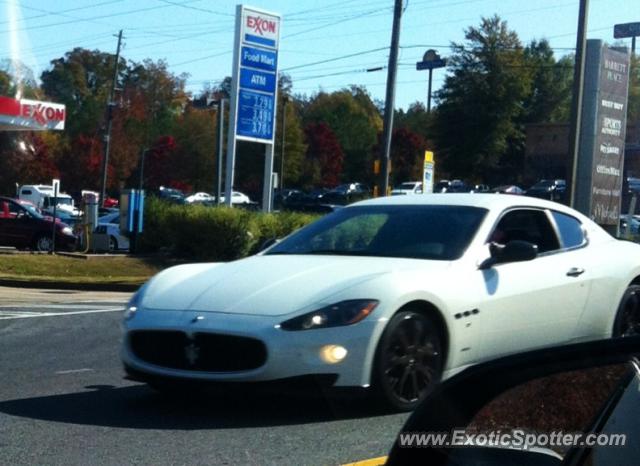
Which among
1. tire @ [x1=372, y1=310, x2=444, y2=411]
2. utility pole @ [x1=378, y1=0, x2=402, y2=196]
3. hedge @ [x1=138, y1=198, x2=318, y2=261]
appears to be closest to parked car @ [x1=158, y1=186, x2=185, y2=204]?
Result: hedge @ [x1=138, y1=198, x2=318, y2=261]

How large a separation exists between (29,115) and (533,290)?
2508 cm

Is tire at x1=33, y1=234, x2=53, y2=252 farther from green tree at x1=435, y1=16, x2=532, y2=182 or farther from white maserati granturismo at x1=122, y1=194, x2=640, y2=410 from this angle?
green tree at x1=435, y1=16, x2=532, y2=182

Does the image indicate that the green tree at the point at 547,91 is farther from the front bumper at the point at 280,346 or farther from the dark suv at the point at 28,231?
the front bumper at the point at 280,346

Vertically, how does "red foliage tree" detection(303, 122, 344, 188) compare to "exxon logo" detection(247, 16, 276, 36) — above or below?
below

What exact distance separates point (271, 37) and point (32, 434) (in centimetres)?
2256

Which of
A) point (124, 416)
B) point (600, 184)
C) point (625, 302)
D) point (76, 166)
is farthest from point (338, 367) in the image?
point (76, 166)

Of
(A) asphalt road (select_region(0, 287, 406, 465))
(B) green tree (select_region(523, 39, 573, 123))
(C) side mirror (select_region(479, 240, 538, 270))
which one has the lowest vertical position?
(A) asphalt road (select_region(0, 287, 406, 465))

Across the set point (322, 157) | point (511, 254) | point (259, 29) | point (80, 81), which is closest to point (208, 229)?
point (259, 29)

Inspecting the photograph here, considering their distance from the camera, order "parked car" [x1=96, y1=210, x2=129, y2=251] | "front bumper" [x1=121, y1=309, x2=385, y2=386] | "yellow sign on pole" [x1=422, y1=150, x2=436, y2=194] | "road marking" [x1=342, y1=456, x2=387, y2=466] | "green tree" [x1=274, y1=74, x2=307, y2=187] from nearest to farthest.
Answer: "road marking" [x1=342, y1=456, x2=387, y2=466]
"front bumper" [x1=121, y1=309, x2=385, y2=386]
"yellow sign on pole" [x1=422, y1=150, x2=436, y2=194]
"parked car" [x1=96, y1=210, x2=129, y2=251]
"green tree" [x1=274, y1=74, x2=307, y2=187]

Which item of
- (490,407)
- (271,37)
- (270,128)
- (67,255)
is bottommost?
(67,255)

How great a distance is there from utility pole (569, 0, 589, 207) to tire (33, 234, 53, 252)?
1354 centimetres

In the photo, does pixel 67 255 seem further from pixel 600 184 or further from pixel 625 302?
pixel 625 302

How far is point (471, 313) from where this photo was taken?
7199 mm

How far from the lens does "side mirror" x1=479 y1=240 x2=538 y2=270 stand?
739 centimetres
